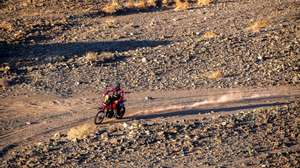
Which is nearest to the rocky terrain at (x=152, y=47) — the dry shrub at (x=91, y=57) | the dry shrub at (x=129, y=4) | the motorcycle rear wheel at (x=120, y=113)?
the dry shrub at (x=91, y=57)

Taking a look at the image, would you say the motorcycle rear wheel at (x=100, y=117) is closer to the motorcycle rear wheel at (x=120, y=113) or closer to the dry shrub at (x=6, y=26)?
the motorcycle rear wheel at (x=120, y=113)

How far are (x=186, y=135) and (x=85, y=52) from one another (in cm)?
1453

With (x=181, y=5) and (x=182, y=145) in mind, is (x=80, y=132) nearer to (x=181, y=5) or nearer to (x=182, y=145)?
(x=182, y=145)

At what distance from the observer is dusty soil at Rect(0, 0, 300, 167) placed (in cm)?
1647

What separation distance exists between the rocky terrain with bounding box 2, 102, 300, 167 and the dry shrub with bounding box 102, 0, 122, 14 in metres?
23.6

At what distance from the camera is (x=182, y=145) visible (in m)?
16.6

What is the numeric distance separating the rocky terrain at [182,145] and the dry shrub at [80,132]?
200mm

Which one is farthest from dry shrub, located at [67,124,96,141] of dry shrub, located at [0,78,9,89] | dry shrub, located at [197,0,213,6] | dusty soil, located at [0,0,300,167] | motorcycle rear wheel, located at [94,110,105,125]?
dry shrub, located at [197,0,213,6]

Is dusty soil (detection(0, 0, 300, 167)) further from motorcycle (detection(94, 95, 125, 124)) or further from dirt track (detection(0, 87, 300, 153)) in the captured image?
motorcycle (detection(94, 95, 125, 124))

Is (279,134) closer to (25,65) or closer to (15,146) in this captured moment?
(15,146)

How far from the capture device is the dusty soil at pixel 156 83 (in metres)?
16.5

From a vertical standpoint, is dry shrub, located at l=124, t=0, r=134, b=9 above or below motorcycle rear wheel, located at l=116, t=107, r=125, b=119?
above

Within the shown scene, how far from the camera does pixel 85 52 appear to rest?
30.5 meters

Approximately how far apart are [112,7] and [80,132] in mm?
25584
